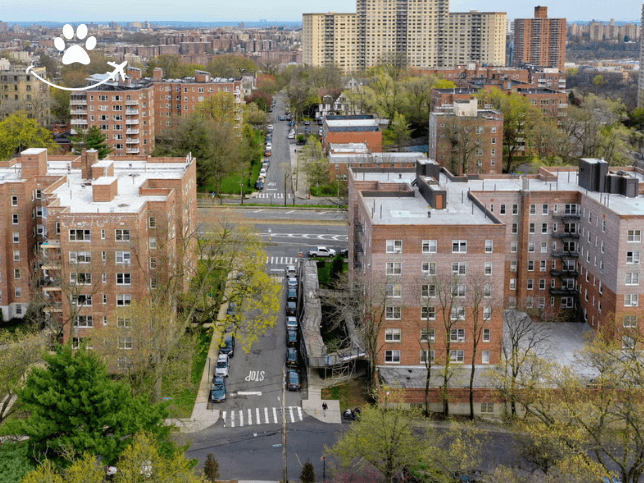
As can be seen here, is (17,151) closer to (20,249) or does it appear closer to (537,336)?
(20,249)

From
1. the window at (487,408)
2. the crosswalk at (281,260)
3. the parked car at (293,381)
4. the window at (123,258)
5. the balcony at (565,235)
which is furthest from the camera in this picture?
the crosswalk at (281,260)

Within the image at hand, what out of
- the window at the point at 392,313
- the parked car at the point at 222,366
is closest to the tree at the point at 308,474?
Answer: the window at the point at 392,313

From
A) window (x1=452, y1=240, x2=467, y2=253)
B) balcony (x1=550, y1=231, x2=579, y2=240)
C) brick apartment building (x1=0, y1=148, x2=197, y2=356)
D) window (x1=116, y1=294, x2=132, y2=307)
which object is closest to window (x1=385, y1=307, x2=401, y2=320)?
window (x1=452, y1=240, x2=467, y2=253)

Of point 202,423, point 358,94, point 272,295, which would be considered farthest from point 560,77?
point 202,423

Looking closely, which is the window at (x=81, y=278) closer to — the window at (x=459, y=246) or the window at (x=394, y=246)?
the window at (x=394, y=246)

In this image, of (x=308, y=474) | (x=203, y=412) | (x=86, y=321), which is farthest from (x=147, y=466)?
(x=86, y=321)

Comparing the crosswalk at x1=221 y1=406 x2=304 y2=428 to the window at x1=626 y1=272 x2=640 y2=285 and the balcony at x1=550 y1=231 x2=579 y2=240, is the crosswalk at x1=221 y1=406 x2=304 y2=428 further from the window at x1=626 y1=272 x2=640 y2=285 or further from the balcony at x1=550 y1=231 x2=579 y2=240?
the balcony at x1=550 y1=231 x2=579 y2=240

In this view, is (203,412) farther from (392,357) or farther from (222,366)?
(392,357)
